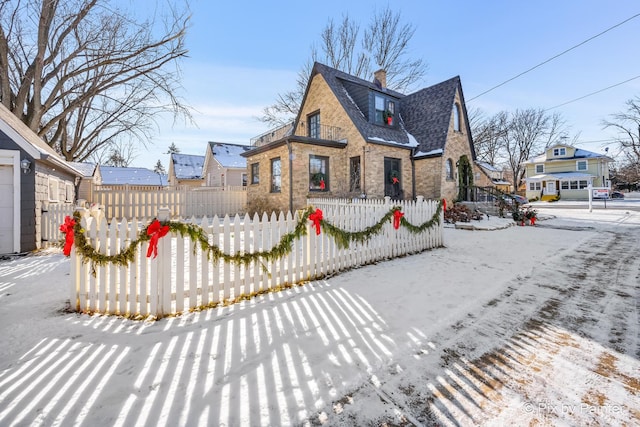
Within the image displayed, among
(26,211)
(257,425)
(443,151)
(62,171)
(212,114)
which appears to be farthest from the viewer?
(443,151)

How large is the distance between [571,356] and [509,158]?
51.5 m

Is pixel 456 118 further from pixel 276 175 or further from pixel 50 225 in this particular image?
pixel 50 225

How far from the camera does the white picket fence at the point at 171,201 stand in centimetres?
1402

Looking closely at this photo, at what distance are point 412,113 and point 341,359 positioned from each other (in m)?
17.5

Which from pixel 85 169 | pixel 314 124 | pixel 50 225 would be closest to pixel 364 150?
pixel 314 124

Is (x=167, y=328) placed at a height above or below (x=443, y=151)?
below

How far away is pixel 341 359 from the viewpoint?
2342 millimetres

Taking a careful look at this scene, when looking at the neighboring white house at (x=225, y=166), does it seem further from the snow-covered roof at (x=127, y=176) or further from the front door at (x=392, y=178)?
the front door at (x=392, y=178)

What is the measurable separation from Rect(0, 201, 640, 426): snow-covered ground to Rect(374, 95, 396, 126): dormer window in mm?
12650

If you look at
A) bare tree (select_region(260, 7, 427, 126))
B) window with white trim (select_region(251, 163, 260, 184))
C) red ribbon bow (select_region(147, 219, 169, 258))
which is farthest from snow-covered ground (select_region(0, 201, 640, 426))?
bare tree (select_region(260, 7, 427, 126))

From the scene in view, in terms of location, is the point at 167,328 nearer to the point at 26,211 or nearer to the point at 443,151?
the point at 26,211

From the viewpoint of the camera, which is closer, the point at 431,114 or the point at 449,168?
the point at 449,168

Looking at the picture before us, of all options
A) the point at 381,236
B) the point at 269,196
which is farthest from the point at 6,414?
the point at 269,196

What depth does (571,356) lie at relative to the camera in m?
2.39
